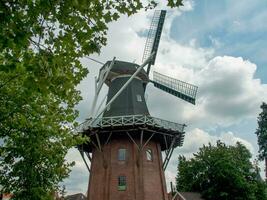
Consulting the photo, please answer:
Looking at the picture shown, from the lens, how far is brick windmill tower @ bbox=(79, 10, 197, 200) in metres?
28.0

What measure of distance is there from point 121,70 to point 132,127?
7.87 metres

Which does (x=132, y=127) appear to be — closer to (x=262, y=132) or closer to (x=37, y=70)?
(x=37, y=70)

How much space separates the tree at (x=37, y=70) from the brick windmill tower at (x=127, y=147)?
14.8 m

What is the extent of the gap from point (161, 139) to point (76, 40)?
25.3m

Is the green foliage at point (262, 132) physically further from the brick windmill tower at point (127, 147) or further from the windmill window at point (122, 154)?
the windmill window at point (122, 154)

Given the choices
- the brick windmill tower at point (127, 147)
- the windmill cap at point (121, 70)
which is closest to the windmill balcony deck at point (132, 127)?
the brick windmill tower at point (127, 147)

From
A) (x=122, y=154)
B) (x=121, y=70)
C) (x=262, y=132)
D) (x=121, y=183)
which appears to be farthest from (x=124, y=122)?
(x=262, y=132)

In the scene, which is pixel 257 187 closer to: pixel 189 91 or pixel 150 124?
pixel 189 91

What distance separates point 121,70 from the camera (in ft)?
112

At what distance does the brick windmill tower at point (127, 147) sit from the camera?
91.9 feet

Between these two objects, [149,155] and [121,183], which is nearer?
[121,183]

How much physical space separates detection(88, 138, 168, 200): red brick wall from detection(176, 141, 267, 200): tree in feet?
35.1

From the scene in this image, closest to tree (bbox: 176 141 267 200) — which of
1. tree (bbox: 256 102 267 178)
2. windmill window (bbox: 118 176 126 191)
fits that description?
tree (bbox: 256 102 267 178)

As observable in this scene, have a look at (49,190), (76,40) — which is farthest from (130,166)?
(76,40)
